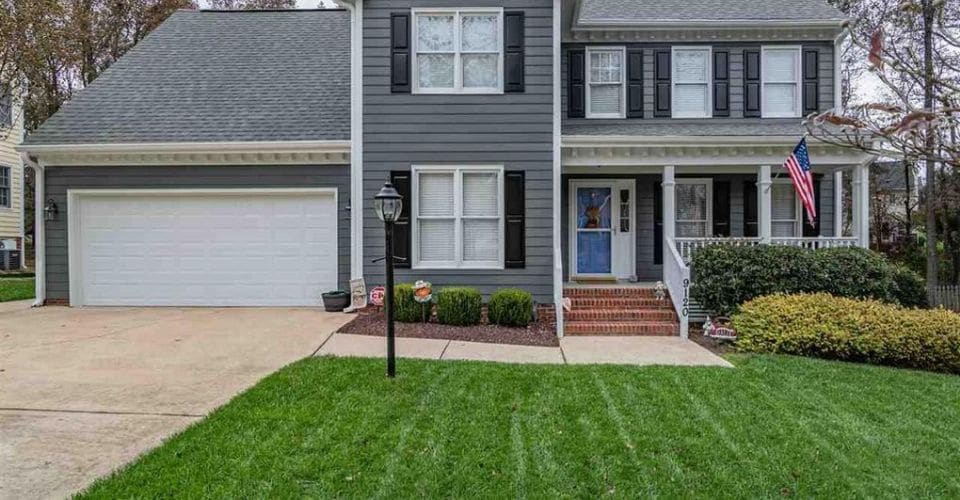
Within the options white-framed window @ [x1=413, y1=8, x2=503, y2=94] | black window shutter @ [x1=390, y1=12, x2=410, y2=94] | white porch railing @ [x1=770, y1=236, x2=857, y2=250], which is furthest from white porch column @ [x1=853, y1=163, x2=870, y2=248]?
black window shutter @ [x1=390, y1=12, x2=410, y2=94]

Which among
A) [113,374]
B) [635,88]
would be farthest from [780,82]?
[113,374]

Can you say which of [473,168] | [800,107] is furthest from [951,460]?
[800,107]

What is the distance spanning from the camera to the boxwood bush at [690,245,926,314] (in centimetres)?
806

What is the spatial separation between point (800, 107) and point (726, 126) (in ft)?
5.26

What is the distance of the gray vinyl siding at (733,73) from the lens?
10594mm

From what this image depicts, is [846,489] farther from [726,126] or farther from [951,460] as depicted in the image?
[726,126]

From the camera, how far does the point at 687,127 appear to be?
405 inches

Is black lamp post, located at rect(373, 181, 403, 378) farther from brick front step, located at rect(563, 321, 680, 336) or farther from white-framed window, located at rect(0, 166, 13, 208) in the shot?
white-framed window, located at rect(0, 166, 13, 208)

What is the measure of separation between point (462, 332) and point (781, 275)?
4847 mm

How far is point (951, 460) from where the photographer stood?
3682mm

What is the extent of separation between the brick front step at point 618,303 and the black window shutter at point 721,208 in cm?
286

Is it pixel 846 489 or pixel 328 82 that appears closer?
pixel 846 489

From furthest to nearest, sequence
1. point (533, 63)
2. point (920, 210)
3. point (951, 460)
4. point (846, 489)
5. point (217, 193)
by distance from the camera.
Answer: point (920, 210)
point (217, 193)
point (533, 63)
point (951, 460)
point (846, 489)

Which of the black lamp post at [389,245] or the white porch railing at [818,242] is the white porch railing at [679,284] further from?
the black lamp post at [389,245]
